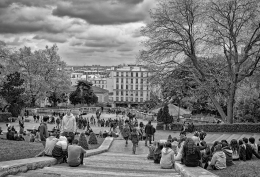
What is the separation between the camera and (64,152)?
11000 mm

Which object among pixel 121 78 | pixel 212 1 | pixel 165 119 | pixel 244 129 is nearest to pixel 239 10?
pixel 212 1

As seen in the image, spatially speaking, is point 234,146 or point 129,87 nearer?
point 234,146

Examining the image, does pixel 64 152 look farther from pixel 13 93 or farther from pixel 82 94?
pixel 82 94

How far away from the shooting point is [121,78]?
114438mm

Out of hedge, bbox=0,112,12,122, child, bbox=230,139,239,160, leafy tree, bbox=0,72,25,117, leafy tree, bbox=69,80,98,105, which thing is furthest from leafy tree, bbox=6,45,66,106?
child, bbox=230,139,239,160

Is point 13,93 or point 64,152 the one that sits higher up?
point 13,93

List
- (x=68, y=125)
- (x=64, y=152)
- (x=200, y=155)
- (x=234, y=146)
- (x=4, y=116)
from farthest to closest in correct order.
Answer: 1. (x=4, y=116)
2. (x=234, y=146)
3. (x=68, y=125)
4. (x=64, y=152)
5. (x=200, y=155)

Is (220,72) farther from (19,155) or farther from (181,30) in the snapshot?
(19,155)

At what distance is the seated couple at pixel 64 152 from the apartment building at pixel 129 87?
338 feet

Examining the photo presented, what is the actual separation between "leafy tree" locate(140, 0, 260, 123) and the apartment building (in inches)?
3272

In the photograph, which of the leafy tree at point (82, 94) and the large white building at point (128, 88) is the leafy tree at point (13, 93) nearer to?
the leafy tree at point (82, 94)

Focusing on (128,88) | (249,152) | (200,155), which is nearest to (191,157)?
(200,155)

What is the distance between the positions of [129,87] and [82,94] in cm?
3613

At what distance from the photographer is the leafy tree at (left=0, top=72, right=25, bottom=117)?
140 ft
